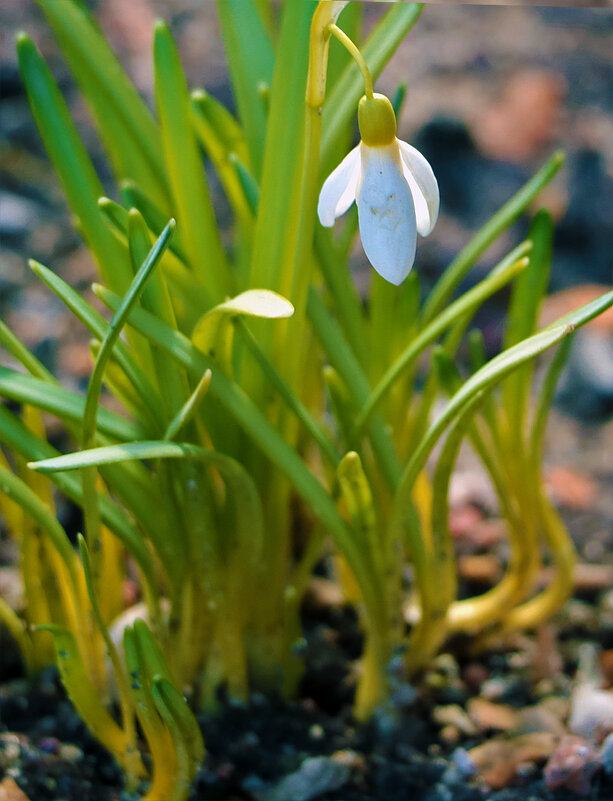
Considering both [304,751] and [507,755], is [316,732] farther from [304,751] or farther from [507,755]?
[507,755]

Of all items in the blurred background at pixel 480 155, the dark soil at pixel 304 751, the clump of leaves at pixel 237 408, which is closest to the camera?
the clump of leaves at pixel 237 408

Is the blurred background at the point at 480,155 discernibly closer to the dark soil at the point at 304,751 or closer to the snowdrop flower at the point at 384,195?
the dark soil at the point at 304,751

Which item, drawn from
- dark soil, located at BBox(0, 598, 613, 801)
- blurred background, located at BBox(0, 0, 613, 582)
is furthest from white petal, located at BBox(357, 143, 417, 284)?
blurred background, located at BBox(0, 0, 613, 582)

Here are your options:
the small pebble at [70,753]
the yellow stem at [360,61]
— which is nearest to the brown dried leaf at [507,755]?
the small pebble at [70,753]

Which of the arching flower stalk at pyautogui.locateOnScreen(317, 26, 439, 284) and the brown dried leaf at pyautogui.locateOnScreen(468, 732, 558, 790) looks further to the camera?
the brown dried leaf at pyautogui.locateOnScreen(468, 732, 558, 790)

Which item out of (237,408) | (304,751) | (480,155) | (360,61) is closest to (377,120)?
(360,61)

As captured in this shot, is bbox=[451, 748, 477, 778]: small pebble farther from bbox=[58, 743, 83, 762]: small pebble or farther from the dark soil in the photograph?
bbox=[58, 743, 83, 762]: small pebble
